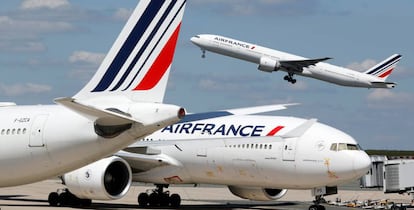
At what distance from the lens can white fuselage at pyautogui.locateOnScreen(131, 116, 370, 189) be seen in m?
30.6

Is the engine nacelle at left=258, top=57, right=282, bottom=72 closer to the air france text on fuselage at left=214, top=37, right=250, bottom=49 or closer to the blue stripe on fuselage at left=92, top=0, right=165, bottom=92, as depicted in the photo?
the air france text on fuselage at left=214, top=37, right=250, bottom=49

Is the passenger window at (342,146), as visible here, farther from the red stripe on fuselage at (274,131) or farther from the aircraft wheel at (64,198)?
the aircraft wheel at (64,198)

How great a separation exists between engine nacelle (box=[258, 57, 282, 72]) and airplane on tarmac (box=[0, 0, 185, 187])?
6442 centimetres

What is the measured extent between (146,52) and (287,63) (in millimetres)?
67896

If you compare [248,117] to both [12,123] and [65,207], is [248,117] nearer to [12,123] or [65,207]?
[65,207]

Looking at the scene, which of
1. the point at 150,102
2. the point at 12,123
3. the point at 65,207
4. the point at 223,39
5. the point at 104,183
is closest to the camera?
the point at 150,102

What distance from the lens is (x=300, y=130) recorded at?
31312 millimetres

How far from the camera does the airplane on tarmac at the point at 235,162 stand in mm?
30359

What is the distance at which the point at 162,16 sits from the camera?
2181cm

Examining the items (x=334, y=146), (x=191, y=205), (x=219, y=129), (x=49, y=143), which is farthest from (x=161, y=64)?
(x=191, y=205)

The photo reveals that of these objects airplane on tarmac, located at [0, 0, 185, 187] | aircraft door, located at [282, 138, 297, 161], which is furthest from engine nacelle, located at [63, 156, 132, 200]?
airplane on tarmac, located at [0, 0, 185, 187]

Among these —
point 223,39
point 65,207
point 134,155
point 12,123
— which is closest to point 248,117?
point 134,155

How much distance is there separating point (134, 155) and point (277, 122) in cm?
476

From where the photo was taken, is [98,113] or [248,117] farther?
[248,117]
